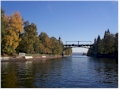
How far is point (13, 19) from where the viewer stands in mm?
56312

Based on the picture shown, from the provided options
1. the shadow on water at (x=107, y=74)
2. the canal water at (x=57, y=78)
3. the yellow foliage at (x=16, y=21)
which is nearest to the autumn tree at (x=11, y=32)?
the yellow foliage at (x=16, y=21)

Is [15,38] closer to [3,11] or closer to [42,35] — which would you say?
[3,11]

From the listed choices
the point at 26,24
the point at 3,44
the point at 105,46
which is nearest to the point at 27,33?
the point at 26,24

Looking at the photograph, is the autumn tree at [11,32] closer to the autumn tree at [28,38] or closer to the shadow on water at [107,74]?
the autumn tree at [28,38]

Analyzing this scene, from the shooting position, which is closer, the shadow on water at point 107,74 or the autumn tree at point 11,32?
the shadow on water at point 107,74

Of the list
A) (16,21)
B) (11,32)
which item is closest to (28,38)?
(16,21)

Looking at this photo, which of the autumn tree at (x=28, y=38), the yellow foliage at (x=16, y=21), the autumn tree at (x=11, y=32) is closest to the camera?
the autumn tree at (x=11, y=32)

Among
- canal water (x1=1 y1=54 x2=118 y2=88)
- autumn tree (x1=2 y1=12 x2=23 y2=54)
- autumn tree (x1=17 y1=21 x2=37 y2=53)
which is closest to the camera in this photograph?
canal water (x1=1 y1=54 x2=118 y2=88)

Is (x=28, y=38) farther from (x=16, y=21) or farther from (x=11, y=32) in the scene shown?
(x=11, y=32)

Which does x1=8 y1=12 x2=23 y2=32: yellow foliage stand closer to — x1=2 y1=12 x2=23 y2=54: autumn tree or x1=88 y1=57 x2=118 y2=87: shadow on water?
x1=2 y1=12 x2=23 y2=54: autumn tree

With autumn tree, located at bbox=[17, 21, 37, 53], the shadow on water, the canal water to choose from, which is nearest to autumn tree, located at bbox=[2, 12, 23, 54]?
autumn tree, located at bbox=[17, 21, 37, 53]

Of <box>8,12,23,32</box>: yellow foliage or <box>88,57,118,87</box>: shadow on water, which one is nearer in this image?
<box>88,57,118,87</box>: shadow on water

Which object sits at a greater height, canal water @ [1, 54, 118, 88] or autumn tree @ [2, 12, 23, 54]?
autumn tree @ [2, 12, 23, 54]

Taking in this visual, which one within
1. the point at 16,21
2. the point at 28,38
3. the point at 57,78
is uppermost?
the point at 16,21
